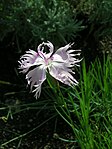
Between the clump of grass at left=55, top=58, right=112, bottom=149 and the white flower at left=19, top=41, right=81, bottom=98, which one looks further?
the clump of grass at left=55, top=58, right=112, bottom=149

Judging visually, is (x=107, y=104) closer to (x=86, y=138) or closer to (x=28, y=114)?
(x=86, y=138)

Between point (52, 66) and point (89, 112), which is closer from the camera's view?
point (52, 66)

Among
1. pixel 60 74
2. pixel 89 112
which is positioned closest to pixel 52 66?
pixel 60 74

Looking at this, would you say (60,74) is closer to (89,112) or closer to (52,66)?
(52,66)

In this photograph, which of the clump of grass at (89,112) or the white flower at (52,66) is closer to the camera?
the white flower at (52,66)

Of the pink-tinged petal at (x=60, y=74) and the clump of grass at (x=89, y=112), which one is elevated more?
the pink-tinged petal at (x=60, y=74)

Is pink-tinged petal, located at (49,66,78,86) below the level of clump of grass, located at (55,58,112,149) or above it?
above

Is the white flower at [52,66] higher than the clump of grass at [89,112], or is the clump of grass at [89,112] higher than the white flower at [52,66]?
the white flower at [52,66]

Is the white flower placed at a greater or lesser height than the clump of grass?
greater

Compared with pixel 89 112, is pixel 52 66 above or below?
above

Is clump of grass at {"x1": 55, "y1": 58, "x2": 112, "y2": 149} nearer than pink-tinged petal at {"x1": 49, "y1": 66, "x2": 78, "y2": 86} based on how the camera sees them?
No

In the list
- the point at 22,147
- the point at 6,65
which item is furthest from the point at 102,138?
the point at 6,65
